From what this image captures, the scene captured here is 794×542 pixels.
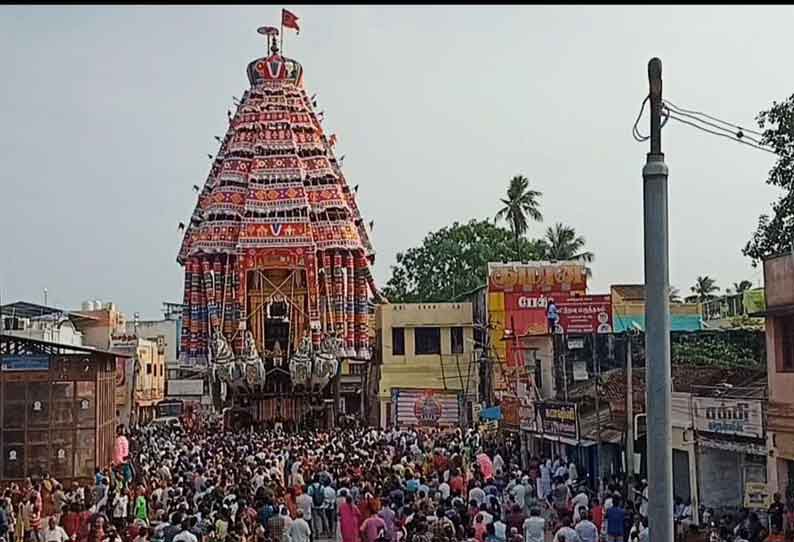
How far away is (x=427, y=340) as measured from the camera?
49562mm

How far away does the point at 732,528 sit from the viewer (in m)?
14.3

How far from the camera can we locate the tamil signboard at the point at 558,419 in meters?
22.4

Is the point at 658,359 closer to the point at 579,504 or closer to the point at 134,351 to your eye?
the point at 579,504

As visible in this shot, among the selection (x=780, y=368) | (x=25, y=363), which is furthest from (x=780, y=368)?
(x=25, y=363)

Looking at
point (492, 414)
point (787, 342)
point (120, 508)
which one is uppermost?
→ point (787, 342)

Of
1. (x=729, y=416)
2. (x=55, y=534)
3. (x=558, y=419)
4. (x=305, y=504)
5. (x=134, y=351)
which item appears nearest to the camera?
(x=55, y=534)

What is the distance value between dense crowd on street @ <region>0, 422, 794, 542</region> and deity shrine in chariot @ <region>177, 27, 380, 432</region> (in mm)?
24819

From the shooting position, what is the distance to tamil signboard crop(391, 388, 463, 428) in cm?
3581

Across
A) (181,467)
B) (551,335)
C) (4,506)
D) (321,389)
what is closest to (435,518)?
(4,506)

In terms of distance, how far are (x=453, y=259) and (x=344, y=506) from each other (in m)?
50.1

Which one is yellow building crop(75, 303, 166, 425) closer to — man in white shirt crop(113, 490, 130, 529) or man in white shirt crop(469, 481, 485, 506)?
man in white shirt crop(113, 490, 130, 529)

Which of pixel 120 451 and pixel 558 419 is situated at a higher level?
pixel 558 419

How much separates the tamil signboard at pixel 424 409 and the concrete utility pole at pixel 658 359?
1165 inches

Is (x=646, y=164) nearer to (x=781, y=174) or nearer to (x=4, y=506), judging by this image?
(x=4, y=506)
